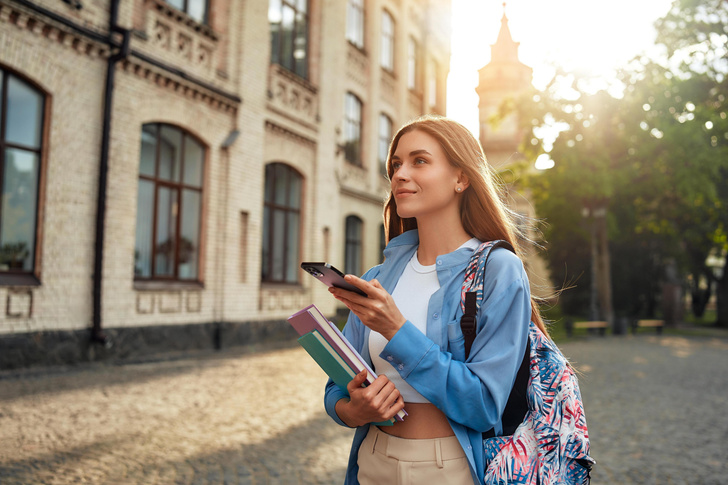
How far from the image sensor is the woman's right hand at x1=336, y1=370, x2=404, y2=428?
5.63 feet

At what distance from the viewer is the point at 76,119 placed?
984 cm

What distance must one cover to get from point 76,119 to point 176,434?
20.7ft

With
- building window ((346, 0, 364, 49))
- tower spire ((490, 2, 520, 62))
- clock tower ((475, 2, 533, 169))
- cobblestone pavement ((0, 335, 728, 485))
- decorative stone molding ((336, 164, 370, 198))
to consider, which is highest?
tower spire ((490, 2, 520, 62))

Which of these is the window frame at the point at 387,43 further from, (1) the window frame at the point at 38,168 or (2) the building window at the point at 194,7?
(1) the window frame at the point at 38,168

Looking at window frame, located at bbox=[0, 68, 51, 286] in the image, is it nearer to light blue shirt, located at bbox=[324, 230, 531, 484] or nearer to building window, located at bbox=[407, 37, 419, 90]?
light blue shirt, located at bbox=[324, 230, 531, 484]

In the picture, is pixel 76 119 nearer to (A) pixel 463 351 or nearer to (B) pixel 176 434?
(B) pixel 176 434

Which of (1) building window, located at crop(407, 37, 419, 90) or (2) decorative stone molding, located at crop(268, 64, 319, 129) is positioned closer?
(2) decorative stone molding, located at crop(268, 64, 319, 129)

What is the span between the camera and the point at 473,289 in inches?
70.9

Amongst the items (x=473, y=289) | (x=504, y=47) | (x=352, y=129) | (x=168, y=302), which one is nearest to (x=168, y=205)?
(x=168, y=302)

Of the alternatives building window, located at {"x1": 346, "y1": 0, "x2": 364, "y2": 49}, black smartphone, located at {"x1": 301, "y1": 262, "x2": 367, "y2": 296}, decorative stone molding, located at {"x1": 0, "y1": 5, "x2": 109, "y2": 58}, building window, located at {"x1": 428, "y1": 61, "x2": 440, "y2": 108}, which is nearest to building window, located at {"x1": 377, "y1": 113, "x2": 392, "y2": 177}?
building window, located at {"x1": 346, "y1": 0, "x2": 364, "y2": 49}

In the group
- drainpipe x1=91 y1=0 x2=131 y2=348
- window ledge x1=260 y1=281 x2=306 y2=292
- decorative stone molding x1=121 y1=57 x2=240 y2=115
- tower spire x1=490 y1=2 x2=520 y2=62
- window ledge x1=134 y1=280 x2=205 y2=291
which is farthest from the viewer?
tower spire x1=490 y1=2 x2=520 y2=62

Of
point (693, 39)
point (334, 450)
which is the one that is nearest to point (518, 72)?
point (693, 39)

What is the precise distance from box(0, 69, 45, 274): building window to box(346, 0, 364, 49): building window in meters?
11.9

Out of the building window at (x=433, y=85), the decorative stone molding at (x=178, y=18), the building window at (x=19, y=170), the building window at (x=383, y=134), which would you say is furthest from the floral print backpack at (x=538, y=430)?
the building window at (x=433, y=85)
